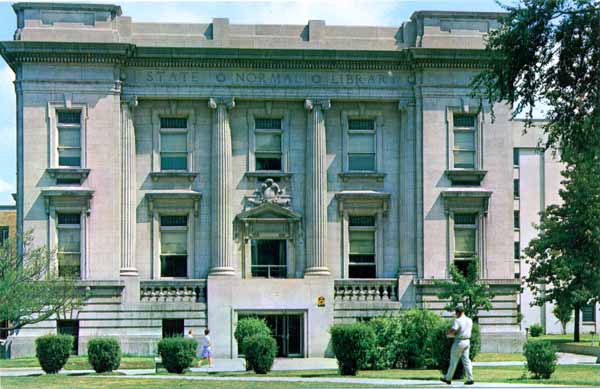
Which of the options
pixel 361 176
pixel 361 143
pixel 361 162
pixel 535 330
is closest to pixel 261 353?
pixel 361 176

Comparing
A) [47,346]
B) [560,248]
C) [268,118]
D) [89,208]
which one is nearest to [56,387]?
[47,346]

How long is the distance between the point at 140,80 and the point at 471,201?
1533cm

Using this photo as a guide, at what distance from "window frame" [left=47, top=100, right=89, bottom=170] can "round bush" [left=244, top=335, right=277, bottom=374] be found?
16.8 metres

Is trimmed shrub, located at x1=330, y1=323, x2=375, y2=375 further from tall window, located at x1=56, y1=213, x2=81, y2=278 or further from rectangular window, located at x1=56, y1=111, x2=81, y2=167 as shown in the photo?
rectangular window, located at x1=56, y1=111, x2=81, y2=167

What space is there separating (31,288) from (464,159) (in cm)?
2075

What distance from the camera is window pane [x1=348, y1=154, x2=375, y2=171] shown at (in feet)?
165

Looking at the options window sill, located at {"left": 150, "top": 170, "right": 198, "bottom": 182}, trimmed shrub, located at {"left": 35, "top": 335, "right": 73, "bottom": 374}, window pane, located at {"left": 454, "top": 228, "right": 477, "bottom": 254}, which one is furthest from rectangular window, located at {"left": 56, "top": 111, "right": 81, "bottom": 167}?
window pane, located at {"left": 454, "top": 228, "right": 477, "bottom": 254}

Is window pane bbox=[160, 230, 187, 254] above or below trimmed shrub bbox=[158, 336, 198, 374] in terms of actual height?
above

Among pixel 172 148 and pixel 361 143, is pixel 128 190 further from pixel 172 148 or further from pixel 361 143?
pixel 361 143

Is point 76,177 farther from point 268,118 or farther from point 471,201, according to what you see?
point 471,201

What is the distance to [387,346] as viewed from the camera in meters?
37.5

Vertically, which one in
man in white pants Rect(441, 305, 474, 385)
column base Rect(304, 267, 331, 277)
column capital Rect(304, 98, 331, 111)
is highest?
column capital Rect(304, 98, 331, 111)

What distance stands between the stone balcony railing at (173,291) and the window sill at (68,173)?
516cm

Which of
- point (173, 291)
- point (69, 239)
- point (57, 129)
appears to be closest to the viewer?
point (69, 239)
